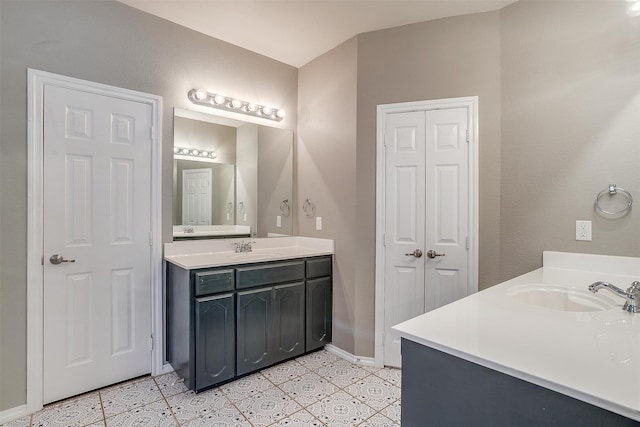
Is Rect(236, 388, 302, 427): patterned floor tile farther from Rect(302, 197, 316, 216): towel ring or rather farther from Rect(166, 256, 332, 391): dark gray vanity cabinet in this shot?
Rect(302, 197, 316, 216): towel ring

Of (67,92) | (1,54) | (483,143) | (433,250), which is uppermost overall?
(1,54)

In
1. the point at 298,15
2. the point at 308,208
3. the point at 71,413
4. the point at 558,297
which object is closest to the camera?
the point at 558,297

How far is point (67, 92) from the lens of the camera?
2104 millimetres

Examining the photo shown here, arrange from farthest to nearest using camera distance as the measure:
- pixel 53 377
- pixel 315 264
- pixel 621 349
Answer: pixel 315 264 → pixel 53 377 → pixel 621 349

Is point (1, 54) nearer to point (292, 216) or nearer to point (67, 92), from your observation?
point (67, 92)

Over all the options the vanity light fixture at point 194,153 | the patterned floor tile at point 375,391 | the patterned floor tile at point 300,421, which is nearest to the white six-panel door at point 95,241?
the vanity light fixture at point 194,153

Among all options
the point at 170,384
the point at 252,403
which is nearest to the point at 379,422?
the point at 252,403

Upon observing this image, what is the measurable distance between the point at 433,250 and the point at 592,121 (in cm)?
122

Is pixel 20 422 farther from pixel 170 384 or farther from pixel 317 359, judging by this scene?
pixel 317 359

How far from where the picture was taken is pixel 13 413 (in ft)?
6.28

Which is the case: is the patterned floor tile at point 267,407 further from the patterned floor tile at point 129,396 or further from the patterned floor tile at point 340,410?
the patterned floor tile at point 129,396

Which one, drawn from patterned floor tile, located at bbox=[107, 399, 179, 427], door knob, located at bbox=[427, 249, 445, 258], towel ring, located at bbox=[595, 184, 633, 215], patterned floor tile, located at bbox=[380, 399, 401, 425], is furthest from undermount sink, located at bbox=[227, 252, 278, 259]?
towel ring, located at bbox=[595, 184, 633, 215]

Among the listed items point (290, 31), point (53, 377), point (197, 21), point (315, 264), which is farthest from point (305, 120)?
point (53, 377)

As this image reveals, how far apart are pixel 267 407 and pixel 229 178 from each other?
1832 mm
